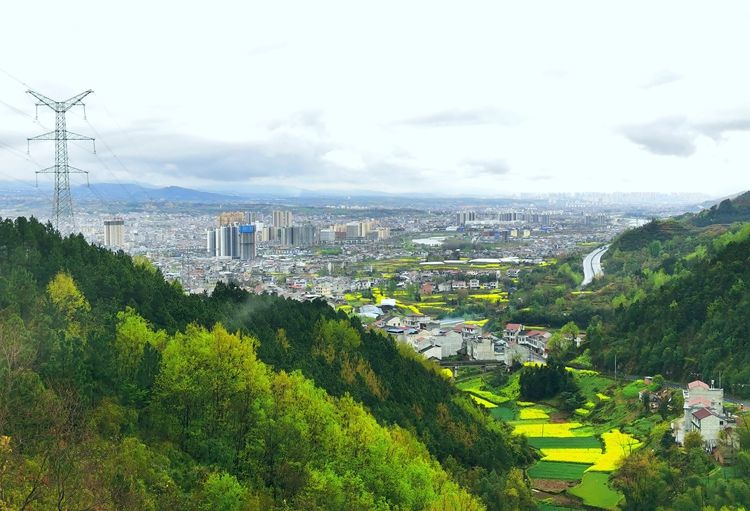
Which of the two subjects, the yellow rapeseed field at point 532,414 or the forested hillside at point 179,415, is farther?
the yellow rapeseed field at point 532,414

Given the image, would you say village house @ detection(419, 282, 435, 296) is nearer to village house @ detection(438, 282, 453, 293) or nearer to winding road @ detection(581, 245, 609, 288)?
village house @ detection(438, 282, 453, 293)

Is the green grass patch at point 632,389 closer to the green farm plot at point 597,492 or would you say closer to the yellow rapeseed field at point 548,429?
the yellow rapeseed field at point 548,429

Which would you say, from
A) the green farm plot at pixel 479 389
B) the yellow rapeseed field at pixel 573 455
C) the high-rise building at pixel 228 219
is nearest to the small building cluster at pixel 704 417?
the yellow rapeseed field at pixel 573 455

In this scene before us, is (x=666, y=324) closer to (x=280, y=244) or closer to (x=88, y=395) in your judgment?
(x=88, y=395)

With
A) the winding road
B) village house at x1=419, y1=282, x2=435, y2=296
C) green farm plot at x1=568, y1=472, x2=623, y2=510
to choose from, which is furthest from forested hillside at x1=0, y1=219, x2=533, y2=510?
the winding road

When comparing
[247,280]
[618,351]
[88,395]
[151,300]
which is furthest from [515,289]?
[88,395]

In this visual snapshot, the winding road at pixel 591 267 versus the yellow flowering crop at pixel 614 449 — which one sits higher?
the winding road at pixel 591 267

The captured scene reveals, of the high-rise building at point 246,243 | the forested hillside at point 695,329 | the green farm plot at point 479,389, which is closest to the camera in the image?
the forested hillside at point 695,329

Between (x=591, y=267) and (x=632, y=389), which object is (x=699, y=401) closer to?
(x=632, y=389)
